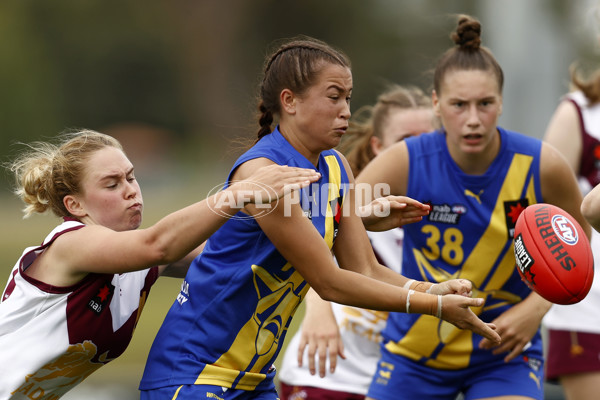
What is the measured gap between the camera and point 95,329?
3561mm

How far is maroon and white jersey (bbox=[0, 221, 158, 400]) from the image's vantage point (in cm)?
349

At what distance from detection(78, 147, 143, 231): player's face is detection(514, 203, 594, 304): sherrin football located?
60.2 inches

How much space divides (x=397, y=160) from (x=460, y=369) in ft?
3.34

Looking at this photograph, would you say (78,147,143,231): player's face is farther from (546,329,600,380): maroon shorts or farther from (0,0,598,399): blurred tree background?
(0,0,598,399): blurred tree background

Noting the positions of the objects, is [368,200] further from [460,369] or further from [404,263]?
[460,369]

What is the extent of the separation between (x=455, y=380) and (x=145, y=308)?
39.1 feet

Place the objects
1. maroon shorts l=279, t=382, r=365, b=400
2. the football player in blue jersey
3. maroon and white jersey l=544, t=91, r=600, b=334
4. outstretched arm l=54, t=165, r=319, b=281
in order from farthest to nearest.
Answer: maroon and white jersey l=544, t=91, r=600, b=334 → maroon shorts l=279, t=382, r=365, b=400 → the football player in blue jersey → outstretched arm l=54, t=165, r=319, b=281

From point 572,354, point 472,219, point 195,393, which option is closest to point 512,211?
point 472,219

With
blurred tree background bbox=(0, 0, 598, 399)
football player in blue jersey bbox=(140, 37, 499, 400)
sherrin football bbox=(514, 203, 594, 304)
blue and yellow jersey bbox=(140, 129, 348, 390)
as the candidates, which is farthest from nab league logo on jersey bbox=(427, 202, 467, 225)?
blurred tree background bbox=(0, 0, 598, 399)

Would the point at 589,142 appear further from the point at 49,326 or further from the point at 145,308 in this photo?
the point at 145,308

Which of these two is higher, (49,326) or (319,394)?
(49,326)

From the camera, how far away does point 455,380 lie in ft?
14.5

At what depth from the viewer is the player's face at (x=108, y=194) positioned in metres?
3.61

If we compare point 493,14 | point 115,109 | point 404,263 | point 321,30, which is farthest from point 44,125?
point 404,263
